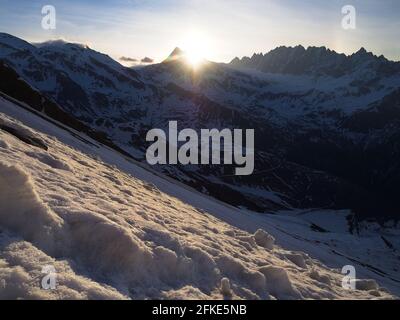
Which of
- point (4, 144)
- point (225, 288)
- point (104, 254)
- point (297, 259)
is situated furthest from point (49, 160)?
point (297, 259)

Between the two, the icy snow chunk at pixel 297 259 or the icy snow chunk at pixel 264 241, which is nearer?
the icy snow chunk at pixel 297 259

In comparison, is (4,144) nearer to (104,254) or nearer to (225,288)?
(104,254)

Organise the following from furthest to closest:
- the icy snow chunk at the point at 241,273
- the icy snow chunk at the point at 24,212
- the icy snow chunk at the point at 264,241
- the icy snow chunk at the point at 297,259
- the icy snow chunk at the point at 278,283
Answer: the icy snow chunk at the point at 264,241 → the icy snow chunk at the point at 297,259 → the icy snow chunk at the point at 278,283 → the icy snow chunk at the point at 241,273 → the icy snow chunk at the point at 24,212

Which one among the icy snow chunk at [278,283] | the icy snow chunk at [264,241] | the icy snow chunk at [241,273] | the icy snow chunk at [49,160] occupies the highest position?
the icy snow chunk at [49,160]

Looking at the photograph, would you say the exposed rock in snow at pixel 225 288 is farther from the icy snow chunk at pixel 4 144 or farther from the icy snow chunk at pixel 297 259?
the icy snow chunk at pixel 4 144

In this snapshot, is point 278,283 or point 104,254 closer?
point 104,254

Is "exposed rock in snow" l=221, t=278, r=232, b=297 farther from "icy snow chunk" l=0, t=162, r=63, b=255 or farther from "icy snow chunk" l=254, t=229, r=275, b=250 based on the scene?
"icy snow chunk" l=254, t=229, r=275, b=250

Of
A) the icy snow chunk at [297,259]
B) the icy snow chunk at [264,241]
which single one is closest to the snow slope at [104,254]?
the icy snow chunk at [297,259]

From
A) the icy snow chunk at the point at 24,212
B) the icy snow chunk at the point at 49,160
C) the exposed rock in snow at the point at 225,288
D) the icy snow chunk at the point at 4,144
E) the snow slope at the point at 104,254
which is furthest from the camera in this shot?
the icy snow chunk at the point at 49,160

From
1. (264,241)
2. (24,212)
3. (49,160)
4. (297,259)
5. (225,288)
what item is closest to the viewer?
(24,212)

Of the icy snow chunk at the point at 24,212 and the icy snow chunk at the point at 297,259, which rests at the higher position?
the icy snow chunk at the point at 24,212

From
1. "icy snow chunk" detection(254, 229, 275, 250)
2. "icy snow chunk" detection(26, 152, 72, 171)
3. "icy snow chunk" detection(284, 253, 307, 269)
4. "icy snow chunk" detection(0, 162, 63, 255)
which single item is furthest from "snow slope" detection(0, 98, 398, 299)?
"icy snow chunk" detection(254, 229, 275, 250)

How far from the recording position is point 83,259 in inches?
401
